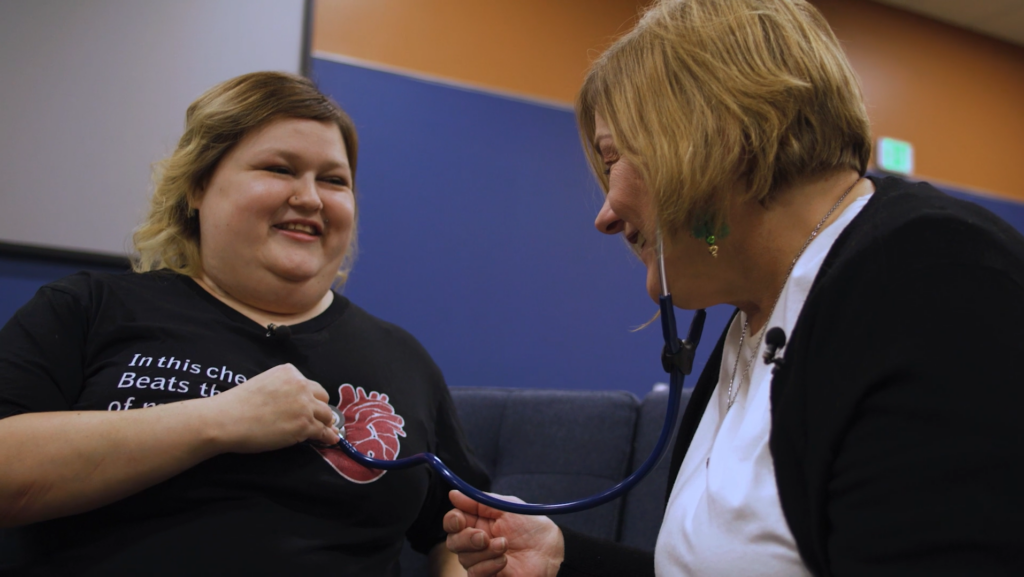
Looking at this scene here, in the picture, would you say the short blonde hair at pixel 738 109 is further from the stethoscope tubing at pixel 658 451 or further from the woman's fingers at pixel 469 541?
the woman's fingers at pixel 469 541

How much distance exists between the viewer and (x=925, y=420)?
596 millimetres

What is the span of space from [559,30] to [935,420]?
7.60 ft

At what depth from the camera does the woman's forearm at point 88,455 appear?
921 mm

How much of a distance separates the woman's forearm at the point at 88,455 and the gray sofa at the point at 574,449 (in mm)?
698

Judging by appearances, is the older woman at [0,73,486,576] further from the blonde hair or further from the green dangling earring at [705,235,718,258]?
the green dangling earring at [705,235,718,258]

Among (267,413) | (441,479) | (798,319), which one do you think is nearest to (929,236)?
(798,319)

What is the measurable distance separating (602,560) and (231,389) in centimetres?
60

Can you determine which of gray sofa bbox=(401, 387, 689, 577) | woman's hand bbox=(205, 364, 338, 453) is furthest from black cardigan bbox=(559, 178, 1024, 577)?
gray sofa bbox=(401, 387, 689, 577)

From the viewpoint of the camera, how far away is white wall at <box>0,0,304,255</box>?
183 centimetres

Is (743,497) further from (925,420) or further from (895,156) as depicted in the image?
(895,156)

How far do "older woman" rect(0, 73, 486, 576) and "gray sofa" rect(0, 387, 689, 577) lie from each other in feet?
0.97

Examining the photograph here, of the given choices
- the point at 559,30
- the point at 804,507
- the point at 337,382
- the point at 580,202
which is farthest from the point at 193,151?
the point at 559,30

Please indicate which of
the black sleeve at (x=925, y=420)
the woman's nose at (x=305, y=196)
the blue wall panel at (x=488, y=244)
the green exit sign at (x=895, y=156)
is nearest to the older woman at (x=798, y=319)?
the black sleeve at (x=925, y=420)

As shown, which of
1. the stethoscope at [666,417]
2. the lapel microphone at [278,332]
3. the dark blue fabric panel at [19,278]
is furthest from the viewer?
the dark blue fabric panel at [19,278]
